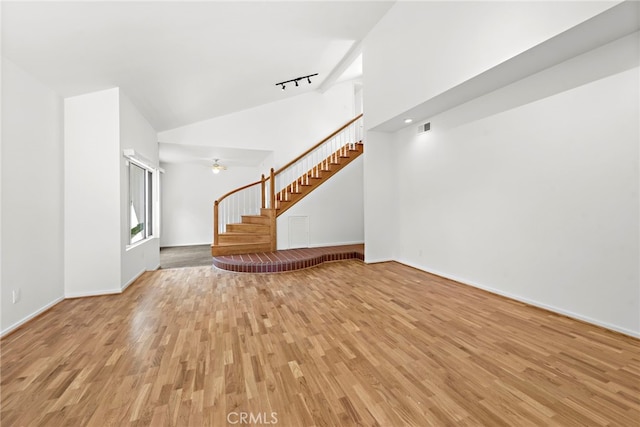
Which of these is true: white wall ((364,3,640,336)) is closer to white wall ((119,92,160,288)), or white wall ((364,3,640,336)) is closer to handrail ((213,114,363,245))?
handrail ((213,114,363,245))

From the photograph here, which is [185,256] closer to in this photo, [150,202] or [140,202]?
[150,202]

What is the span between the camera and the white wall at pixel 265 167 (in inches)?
241

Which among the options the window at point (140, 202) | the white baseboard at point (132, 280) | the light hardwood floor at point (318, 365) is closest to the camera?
the light hardwood floor at point (318, 365)

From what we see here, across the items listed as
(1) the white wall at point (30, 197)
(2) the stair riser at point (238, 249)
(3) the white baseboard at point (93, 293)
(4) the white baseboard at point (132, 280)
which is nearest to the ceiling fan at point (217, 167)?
(2) the stair riser at point (238, 249)

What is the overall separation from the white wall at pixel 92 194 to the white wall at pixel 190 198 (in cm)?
462

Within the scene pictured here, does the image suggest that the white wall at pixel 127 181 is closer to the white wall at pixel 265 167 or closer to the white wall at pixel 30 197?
the white wall at pixel 30 197

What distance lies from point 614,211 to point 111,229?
18.4ft

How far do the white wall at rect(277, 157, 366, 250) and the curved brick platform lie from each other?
98 centimetres

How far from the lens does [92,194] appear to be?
11.1 feet

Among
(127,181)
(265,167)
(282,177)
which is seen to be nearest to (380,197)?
(282,177)

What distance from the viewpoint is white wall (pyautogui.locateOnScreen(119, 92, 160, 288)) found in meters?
3.60

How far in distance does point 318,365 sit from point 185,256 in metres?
5.57

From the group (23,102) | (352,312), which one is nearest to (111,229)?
(23,102)

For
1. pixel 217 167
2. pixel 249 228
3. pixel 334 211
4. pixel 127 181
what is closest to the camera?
pixel 127 181
